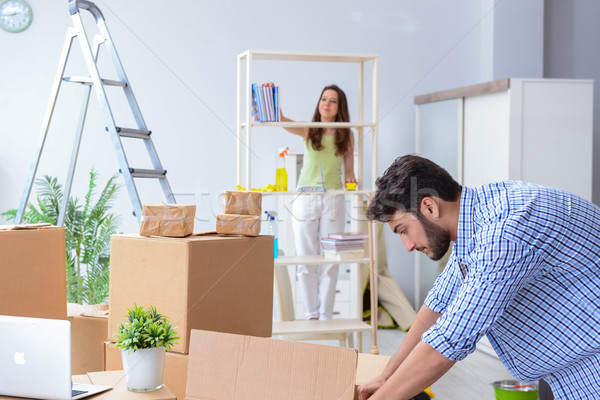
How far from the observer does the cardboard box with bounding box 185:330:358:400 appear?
132cm

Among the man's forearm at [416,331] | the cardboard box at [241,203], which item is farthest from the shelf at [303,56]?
the man's forearm at [416,331]

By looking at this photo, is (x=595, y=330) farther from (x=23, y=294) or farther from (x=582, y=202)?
(x=23, y=294)

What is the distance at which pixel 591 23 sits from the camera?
4.97m

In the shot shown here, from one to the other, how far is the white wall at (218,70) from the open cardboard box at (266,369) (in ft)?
11.4

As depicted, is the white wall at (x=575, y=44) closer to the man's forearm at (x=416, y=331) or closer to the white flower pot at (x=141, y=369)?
the man's forearm at (x=416, y=331)

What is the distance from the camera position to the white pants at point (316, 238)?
3.89 metres

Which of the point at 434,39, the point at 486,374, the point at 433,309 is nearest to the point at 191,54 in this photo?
the point at 434,39

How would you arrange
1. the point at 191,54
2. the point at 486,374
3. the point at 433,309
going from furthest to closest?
the point at 191,54 < the point at 486,374 < the point at 433,309

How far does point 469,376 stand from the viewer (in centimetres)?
361

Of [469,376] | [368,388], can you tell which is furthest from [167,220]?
[469,376]

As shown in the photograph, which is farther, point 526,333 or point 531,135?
point 531,135

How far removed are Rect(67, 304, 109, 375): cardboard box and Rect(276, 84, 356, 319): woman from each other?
1671 mm

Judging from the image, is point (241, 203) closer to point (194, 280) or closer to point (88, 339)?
point (194, 280)

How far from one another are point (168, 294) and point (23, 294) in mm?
485
